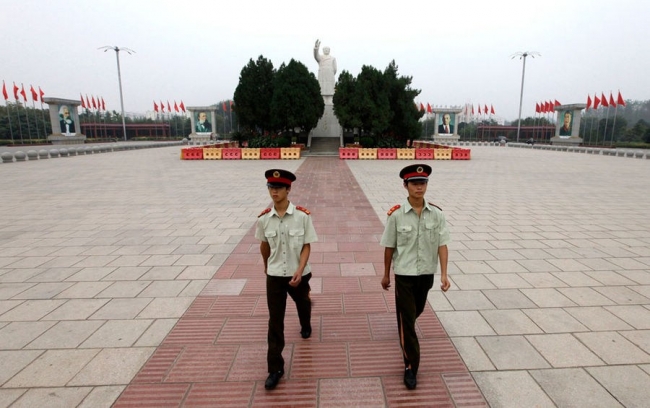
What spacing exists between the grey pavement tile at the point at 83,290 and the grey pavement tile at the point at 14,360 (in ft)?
3.51

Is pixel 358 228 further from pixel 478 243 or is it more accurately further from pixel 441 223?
pixel 441 223

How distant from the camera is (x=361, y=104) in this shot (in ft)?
73.7

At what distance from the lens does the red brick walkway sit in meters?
2.70

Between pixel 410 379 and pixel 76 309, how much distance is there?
11.2 ft

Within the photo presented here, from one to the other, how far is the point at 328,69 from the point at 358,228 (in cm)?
2629

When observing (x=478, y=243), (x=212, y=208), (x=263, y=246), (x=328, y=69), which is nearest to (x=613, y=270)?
(x=478, y=243)

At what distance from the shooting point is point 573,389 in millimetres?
2748

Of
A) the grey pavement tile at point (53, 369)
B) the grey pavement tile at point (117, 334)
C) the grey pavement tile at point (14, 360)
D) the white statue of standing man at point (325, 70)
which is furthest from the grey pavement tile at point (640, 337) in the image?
the white statue of standing man at point (325, 70)

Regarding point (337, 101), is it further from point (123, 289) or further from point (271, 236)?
point (271, 236)

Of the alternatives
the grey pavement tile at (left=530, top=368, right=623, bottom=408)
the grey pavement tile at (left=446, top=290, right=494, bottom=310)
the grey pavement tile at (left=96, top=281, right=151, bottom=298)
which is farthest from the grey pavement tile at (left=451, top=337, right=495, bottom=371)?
the grey pavement tile at (left=96, top=281, right=151, bottom=298)

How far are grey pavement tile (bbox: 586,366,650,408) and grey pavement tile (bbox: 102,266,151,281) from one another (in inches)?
190

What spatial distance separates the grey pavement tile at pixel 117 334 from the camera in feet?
11.0

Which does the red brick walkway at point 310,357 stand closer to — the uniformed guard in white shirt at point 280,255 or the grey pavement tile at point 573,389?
the uniformed guard in white shirt at point 280,255

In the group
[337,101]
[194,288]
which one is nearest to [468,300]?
[194,288]
